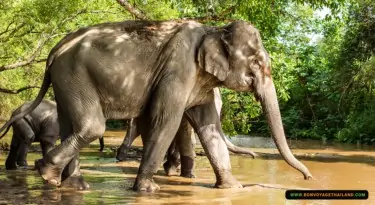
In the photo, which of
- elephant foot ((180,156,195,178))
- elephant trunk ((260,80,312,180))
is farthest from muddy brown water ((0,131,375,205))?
elephant trunk ((260,80,312,180))

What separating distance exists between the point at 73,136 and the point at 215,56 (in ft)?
7.32

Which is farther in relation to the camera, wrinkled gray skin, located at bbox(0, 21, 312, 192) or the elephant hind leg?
wrinkled gray skin, located at bbox(0, 21, 312, 192)

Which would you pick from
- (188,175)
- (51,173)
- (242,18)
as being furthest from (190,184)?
(242,18)

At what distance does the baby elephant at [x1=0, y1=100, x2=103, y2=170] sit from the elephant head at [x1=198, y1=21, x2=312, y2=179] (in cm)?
503

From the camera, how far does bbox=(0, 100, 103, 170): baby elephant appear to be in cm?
1282

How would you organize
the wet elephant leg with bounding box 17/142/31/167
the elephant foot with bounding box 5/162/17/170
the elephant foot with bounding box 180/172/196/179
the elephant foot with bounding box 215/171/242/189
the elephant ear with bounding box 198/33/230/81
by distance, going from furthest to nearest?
the wet elephant leg with bounding box 17/142/31/167 → the elephant foot with bounding box 5/162/17/170 → the elephant foot with bounding box 180/172/196/179 → the elephant foot with bounding box 215/171/242/189 → the elephant ear with bounding box 198/33/230/81

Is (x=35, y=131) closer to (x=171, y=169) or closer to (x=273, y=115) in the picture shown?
(x=171, y=169)

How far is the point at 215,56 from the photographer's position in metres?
9.18

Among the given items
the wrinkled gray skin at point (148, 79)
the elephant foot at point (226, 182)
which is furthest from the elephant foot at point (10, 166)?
the elephant foot at point (226, 182)

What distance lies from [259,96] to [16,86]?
11.4m

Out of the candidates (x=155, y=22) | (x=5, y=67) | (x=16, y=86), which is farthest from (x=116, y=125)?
(x=155, y=22)

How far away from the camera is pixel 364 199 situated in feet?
27.4

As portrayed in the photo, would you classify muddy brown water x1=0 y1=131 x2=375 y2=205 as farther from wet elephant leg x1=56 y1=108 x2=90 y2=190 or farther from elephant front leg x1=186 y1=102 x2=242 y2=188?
elephant front leg x1=186 y1=102 x2=242 y2=188

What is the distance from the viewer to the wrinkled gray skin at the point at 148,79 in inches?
347
